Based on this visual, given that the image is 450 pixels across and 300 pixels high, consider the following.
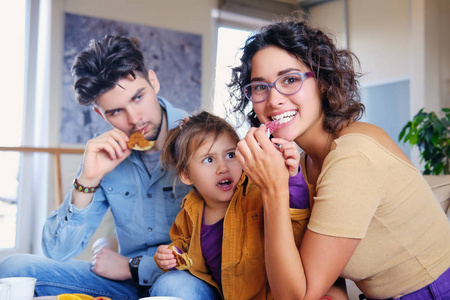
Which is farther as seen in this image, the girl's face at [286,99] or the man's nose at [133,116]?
the man's nose at [133,116]

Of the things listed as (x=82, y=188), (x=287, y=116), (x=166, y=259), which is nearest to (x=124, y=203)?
(x=82, y=188)

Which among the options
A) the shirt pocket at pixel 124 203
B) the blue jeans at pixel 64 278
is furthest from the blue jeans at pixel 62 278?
the shirt pocket at pixel 124 203

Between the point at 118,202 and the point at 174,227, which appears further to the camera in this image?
the point at 118,202

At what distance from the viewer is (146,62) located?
14.4 feet

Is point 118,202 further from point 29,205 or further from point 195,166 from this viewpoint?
point 29,205

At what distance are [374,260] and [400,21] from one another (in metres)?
4.02

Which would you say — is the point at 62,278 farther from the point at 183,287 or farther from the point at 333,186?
the point at 333,186

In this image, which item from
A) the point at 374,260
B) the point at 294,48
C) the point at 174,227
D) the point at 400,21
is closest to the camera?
the point at 374,260

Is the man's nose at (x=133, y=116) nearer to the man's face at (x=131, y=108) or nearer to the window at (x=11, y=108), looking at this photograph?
the man's face at (x=131, y=108)

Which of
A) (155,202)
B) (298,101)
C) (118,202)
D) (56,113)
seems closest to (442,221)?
(298,101)

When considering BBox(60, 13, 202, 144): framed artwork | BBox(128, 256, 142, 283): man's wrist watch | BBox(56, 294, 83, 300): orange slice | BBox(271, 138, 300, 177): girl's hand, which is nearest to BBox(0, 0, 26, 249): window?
BBox(60, 13, 202, 144): framed artwork

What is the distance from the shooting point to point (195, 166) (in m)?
1.46

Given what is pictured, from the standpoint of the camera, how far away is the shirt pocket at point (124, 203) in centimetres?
175

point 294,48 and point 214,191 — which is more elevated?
Result: point 294,48
